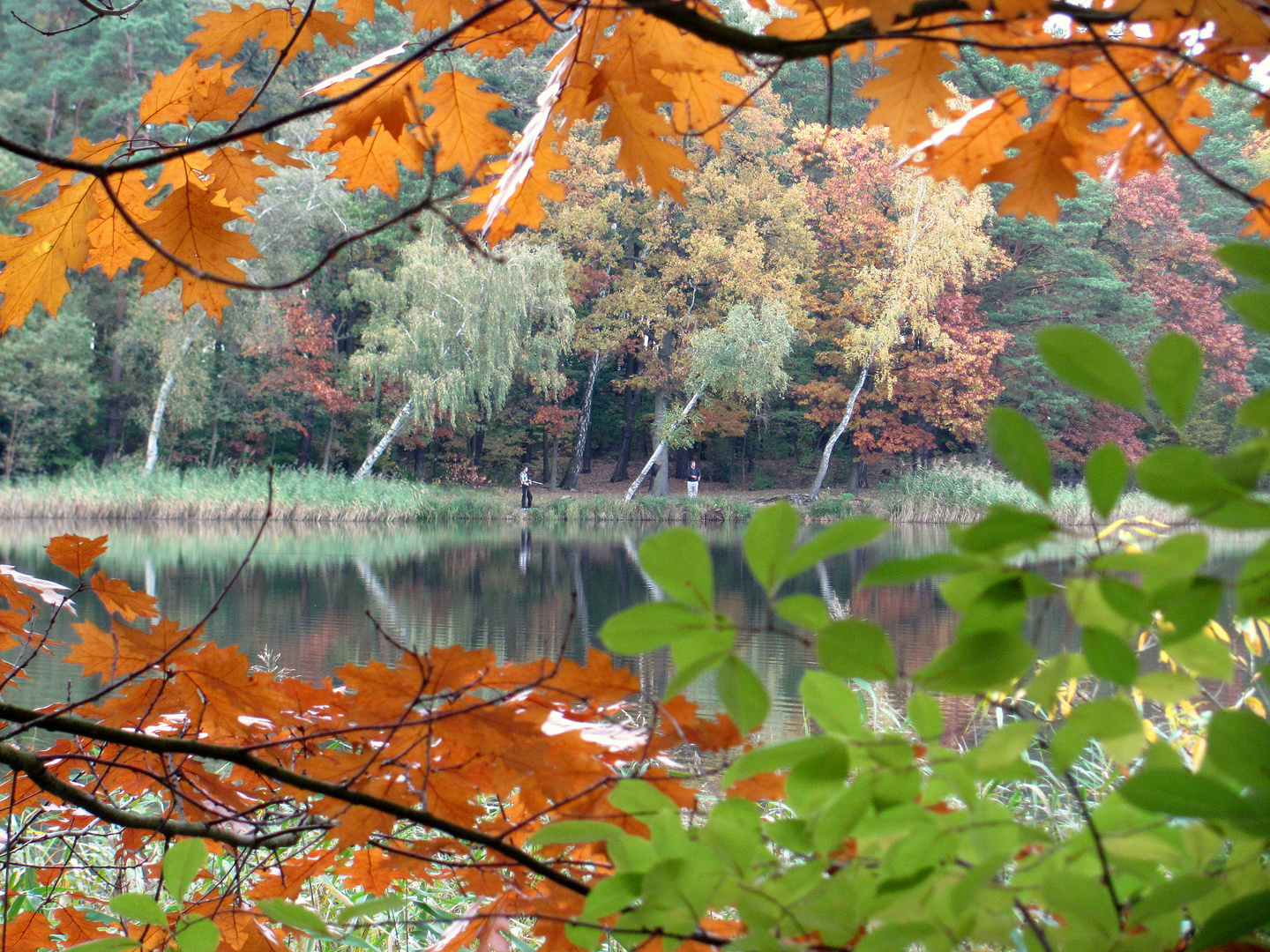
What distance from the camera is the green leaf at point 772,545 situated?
0.29 meters

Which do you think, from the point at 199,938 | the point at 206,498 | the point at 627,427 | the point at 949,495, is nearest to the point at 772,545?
the point at 199,938

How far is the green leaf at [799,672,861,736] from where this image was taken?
0.32 meters

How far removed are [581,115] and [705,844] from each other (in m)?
0.78

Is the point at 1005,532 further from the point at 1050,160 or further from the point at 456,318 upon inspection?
the point at 456,318

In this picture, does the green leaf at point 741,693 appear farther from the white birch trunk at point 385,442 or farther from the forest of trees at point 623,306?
the white birch trunk at point 385,442

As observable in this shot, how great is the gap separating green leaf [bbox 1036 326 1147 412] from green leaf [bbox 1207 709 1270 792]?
0.31 ft

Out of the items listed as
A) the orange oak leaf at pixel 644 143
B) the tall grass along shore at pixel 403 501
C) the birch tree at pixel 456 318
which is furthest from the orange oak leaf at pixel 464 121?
the birch tree at pixel 456 318

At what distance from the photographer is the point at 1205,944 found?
24 centimetres

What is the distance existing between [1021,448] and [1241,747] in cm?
10

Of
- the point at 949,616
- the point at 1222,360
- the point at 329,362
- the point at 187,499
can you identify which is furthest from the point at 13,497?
the point at 1222,360

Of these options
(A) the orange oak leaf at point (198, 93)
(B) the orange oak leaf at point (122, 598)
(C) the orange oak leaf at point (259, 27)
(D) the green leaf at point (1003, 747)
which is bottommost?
(B) the orange oak leaf at point (122, 598)

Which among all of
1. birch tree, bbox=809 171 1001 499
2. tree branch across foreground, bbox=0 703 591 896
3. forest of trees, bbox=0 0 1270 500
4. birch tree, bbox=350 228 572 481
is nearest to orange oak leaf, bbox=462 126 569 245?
tree branch across foreground, bbox=0 703 591 896

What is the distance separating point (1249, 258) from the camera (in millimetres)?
283

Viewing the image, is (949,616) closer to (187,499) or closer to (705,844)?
(705,844)
